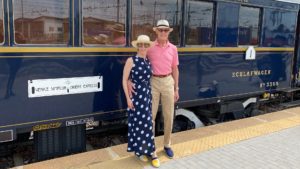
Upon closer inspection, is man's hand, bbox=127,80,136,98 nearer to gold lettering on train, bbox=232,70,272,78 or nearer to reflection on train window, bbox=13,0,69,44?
reflection on train window, bbox=13,0,69,44

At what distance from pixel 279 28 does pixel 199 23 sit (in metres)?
2.45

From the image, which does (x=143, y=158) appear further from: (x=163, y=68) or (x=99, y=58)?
(x=99, y=58)

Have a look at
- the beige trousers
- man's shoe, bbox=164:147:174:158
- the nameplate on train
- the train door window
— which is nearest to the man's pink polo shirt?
the beige trousers

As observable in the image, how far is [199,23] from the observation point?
18.5 ft

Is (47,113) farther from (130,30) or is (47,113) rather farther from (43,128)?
(130,30)

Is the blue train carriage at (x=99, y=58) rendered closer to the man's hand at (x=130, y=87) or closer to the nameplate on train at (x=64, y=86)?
the nameplate on train at (x=64, y=86)

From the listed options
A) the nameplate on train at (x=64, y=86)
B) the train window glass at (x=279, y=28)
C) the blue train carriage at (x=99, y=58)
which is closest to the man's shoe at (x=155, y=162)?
the blue train carriage at (x=99, y=58)

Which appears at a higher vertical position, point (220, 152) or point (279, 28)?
point (279, 28)

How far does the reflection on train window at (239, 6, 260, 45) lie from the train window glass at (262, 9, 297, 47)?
9.3 inches

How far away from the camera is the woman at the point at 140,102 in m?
3.88

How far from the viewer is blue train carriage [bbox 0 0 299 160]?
3.94 m

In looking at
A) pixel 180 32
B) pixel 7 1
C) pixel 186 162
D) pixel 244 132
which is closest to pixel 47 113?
pixel 7 1

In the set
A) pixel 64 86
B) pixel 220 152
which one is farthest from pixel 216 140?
pixel 64 86

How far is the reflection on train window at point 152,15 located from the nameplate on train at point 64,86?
2.96 ft
